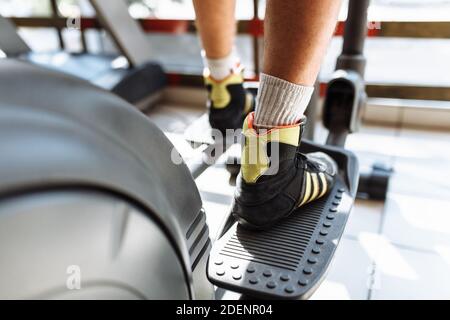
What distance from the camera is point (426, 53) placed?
206 centimetres

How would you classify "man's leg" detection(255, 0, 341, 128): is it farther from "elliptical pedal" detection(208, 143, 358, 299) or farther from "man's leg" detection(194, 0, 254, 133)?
"man's leg" detection(194, 0, 254, 133)

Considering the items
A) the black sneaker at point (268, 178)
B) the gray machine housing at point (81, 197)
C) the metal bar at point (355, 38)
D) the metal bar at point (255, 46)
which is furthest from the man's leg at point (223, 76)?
the metal bar at point (255, 46)

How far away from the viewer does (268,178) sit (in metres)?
0.79

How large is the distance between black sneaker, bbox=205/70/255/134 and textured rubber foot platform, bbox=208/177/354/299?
50cm

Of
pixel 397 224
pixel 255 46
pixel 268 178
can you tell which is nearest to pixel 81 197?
pixel 268 178

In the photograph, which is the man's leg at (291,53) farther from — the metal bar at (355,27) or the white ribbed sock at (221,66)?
the metal bar at (355,27)

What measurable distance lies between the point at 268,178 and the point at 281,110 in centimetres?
14

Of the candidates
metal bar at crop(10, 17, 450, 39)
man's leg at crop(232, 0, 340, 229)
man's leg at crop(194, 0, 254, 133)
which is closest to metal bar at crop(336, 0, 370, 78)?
metal bar at crop(10, 17, 450, 39)

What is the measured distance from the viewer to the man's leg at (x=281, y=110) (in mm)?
723

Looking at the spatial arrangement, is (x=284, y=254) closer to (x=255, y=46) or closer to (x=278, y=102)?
(x=278, y=102)

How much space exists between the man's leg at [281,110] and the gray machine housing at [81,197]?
217mm

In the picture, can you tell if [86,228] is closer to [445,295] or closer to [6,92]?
[6,92]

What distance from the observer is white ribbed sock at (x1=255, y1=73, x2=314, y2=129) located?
0.77 m
